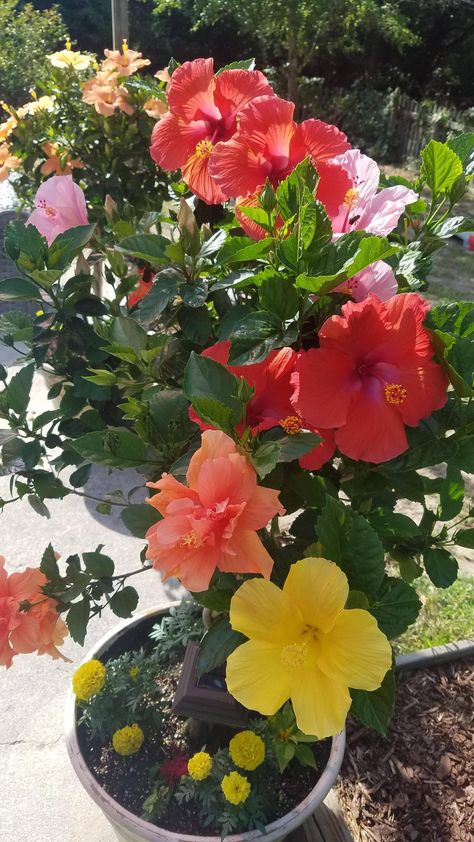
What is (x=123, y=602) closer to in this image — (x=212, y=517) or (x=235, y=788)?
(x=235, y=788)

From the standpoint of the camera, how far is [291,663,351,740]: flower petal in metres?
0.61

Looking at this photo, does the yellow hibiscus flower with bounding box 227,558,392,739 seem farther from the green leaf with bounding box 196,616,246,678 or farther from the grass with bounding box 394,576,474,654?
the grass with bounding box 394,576,474,654

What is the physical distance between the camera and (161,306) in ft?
2.40

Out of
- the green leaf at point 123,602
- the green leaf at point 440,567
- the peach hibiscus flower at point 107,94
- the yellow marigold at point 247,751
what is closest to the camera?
the green leaf at point 440,567

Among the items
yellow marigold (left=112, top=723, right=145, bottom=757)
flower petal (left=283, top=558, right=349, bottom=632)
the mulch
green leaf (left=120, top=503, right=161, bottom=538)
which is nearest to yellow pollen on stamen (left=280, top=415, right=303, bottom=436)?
flower petal (left=283, top=558, right=349, bottom=632)

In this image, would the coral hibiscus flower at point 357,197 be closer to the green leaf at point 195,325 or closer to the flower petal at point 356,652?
the green leaf at point 195,325

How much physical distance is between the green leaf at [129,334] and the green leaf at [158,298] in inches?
2.8

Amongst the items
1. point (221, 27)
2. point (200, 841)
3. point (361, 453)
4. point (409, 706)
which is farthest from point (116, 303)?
point (221, 27)

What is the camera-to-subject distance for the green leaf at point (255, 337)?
675 mm

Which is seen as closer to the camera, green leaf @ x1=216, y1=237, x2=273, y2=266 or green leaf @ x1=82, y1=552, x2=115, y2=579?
green leaf @ x1=216, y1=237, x2=273, y2=266

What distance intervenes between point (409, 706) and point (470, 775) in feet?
0.69

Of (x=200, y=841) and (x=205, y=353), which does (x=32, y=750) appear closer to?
(x=200, y=841)

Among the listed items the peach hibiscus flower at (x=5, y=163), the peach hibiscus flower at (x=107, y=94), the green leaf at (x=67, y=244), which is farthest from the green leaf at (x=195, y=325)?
the peach hibiscus flower at (x=107, y=94)

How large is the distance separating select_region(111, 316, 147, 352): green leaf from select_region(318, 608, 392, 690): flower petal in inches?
16.1
